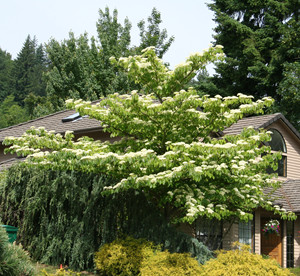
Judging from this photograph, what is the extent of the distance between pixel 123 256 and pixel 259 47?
2280 cm

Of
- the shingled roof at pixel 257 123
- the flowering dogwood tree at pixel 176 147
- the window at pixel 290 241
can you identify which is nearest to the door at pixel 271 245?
the window at pixel 290 241

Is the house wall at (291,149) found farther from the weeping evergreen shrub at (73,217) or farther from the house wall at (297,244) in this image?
the weeping evergreen shrub at (73,217)

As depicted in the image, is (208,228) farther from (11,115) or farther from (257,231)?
(11,115)

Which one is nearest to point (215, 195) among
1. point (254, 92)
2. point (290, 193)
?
point (290, 193)

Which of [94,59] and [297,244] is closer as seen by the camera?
[297,244]

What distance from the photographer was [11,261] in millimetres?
4609

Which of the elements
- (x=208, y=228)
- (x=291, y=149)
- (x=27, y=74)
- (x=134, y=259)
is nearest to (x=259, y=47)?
(x=291, y=149)

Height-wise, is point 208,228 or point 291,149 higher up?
point 291,149

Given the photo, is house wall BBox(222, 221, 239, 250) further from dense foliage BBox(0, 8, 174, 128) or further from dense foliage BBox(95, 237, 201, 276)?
dense foliage BBox(0, 8, 174, 128)

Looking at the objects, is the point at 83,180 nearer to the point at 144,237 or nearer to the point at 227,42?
the point at 144,237

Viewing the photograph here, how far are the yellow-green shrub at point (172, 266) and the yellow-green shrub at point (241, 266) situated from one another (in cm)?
63

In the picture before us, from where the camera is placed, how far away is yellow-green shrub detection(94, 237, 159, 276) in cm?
932

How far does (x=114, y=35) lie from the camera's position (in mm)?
34375

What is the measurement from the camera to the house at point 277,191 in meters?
15.7
